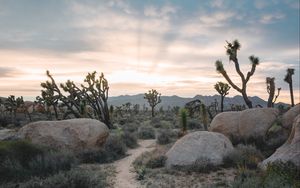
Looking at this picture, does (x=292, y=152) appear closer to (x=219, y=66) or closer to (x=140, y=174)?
(x=140, y=174)

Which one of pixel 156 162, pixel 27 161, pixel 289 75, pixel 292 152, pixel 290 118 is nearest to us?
pixel 292 152

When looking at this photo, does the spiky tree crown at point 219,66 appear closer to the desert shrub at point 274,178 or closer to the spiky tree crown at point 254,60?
the spiky tree crown at point 254,60

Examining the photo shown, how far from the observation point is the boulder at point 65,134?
1524 centimetres

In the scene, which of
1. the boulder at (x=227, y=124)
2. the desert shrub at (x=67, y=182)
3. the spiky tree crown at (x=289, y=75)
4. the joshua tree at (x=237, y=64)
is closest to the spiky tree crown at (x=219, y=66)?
the joshua tree at (x=237, y=64)

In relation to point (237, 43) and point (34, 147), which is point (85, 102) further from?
point (34, 147)

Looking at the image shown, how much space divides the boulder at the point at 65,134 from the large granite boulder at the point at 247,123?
609 centimetres

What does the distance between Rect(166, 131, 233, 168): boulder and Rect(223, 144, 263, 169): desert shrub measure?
260mm

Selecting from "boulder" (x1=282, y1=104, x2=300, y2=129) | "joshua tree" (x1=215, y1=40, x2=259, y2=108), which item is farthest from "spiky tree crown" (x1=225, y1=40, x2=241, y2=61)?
"boulder" (x1=282, y1=104, x2=300, y2=129)

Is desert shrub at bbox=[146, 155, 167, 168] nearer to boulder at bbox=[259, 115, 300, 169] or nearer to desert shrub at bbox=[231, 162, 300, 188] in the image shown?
desert shrub at bbox=[231, 162, 300, 188]

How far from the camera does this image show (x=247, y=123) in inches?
651

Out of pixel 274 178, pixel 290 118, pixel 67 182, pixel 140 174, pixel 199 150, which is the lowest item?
pixel 140 174

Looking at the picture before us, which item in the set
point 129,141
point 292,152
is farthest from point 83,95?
point 292,152

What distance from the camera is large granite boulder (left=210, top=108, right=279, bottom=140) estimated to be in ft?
52.6

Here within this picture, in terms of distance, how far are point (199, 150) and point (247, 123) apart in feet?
15.2
